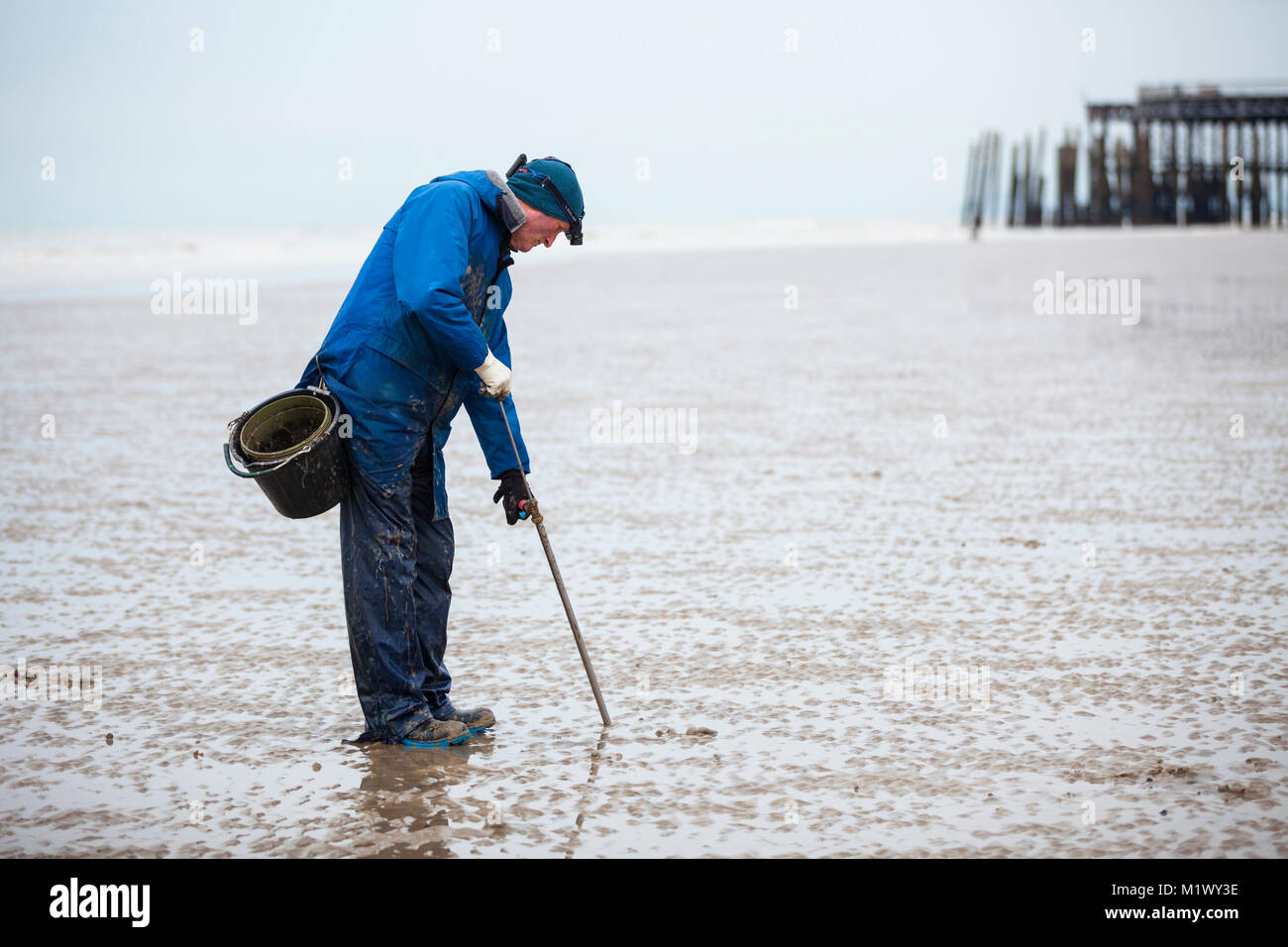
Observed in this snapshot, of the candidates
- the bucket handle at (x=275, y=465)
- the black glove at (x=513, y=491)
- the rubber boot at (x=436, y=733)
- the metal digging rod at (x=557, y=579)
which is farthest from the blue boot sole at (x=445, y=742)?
the bucket handle at (x=275, y=465)

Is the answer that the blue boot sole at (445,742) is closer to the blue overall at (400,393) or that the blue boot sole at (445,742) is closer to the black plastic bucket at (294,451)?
the blue overall at (400,393)

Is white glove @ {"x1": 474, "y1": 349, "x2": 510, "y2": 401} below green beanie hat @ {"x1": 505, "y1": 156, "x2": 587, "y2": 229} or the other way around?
below

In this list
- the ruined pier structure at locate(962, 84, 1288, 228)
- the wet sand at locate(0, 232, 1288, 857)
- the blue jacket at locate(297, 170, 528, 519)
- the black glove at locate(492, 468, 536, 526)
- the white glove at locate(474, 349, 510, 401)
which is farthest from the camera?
the ruined pier structure at locate(962, 84, 1288, 228)

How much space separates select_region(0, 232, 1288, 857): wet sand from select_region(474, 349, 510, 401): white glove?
105 centimetres

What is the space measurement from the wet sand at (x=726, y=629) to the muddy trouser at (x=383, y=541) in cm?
19

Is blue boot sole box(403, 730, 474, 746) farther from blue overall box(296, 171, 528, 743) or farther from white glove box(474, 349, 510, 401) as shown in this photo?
white glove box(474, 349, 510, 401)

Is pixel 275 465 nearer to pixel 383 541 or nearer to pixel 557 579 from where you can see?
pixel 383 541

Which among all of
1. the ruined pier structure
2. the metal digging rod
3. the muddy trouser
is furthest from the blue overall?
the ruined pier structure

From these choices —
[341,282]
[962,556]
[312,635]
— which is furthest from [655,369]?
[341,282]

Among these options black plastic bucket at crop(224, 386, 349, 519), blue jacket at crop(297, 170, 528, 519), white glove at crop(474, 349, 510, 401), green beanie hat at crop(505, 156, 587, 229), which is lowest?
black plastic bucket at crop(224, 386, 349, 519)

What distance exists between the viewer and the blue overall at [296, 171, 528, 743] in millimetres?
3832

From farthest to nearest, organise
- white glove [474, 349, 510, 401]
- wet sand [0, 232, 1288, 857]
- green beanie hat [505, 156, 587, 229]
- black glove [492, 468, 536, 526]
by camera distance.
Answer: black glove [492, 468, 536, 526] < green beanie hat [505, 156, 587, 229] < white glove [474, 349, 510, 401] < wet sand [0, 232, 1288, 857]

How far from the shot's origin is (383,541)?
4.04 metres
